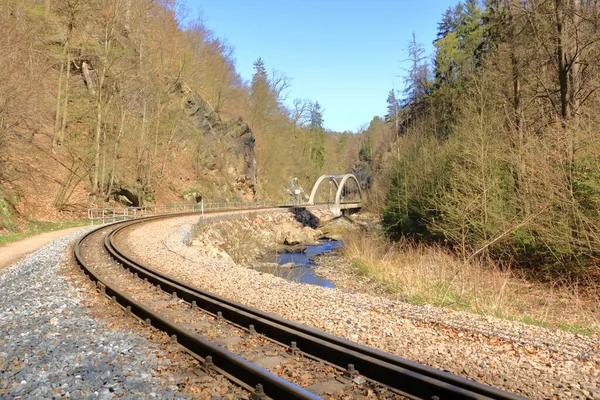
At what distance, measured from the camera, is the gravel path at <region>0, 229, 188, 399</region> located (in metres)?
4.16

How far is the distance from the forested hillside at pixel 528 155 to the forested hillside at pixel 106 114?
19.2m

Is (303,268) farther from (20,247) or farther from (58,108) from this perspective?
(58,108)

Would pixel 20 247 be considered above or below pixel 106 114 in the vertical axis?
below

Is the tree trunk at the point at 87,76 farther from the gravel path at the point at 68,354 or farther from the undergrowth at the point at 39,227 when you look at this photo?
the gravel path at the point at 68,354

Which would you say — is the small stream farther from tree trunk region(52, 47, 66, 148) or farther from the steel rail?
tree trunk region(52, 47, 66, 148)

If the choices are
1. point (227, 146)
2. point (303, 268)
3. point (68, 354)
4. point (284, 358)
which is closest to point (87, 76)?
point (227, 146)

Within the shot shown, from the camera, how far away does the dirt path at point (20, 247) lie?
13.4 metres

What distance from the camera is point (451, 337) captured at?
233 inches

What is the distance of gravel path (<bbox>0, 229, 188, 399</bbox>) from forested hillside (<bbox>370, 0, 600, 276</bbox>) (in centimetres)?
733

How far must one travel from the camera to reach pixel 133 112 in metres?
33.2

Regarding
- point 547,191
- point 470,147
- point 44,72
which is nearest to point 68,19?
point 44,72

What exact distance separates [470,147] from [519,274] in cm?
484

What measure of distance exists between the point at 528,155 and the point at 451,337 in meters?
8.76

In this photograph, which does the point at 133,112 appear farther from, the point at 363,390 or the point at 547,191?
the point at 363,390
